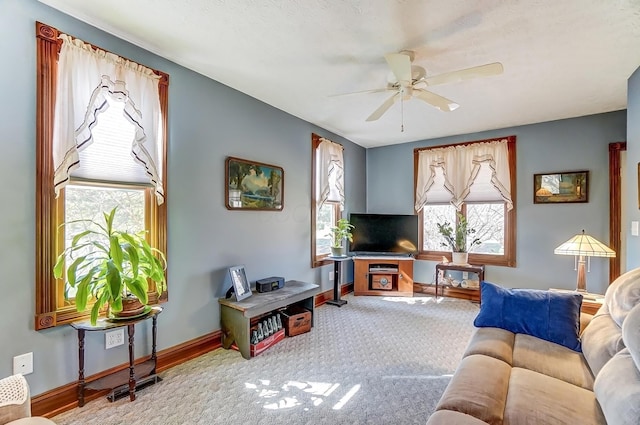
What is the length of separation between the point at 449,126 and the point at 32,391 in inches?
200

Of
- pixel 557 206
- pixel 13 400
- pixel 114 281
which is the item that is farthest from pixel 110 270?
pixel 557 206

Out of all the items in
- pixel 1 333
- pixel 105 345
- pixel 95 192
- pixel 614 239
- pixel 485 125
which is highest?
pixel 485 125

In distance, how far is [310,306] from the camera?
11.6 feet

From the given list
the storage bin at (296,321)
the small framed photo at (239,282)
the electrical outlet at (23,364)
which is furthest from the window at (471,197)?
the electrical outlet at (23,364)

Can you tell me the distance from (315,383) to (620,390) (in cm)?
179

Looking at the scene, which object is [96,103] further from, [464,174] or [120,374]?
[464,174]

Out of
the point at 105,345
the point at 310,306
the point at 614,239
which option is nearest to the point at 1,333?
the point at 105,345

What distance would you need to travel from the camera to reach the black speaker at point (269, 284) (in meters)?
3.25

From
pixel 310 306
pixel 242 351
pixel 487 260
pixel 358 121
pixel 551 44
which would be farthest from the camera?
pixel 487 260

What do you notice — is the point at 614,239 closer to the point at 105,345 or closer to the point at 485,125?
the point at 485,125

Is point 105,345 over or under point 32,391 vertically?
over

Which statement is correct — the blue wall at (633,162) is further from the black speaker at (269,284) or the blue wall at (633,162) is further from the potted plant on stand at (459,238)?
the black speaker at (269,284)

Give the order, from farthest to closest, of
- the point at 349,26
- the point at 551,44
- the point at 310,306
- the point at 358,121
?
the point at 358,121, the point at 310,306, the point at 551,44, the point at 349,26

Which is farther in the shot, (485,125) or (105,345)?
(485,125)
